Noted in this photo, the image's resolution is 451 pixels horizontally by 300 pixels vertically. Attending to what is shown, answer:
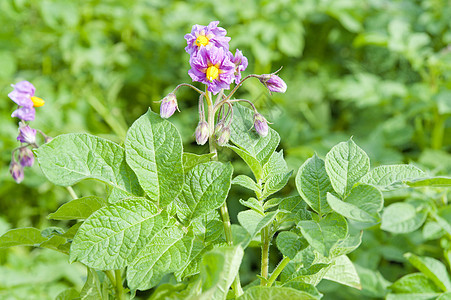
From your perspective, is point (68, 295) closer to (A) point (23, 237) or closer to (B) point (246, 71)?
(A) point (23, 237)

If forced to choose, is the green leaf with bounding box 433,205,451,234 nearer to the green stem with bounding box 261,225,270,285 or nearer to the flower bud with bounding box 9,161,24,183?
the green stem with bounding box 261,225,270,285

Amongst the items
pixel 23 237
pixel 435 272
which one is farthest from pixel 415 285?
pixel 23 237

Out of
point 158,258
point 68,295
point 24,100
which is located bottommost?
point 68,295

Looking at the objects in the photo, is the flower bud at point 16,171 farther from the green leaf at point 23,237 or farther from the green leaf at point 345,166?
the green leaf at point 345,166

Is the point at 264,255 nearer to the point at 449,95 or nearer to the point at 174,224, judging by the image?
the point at 174,224

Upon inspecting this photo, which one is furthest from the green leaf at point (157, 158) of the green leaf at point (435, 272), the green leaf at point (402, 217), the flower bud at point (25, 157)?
the green leaf at point (435, 272)

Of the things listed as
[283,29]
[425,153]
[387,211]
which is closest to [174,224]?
[387,211]
